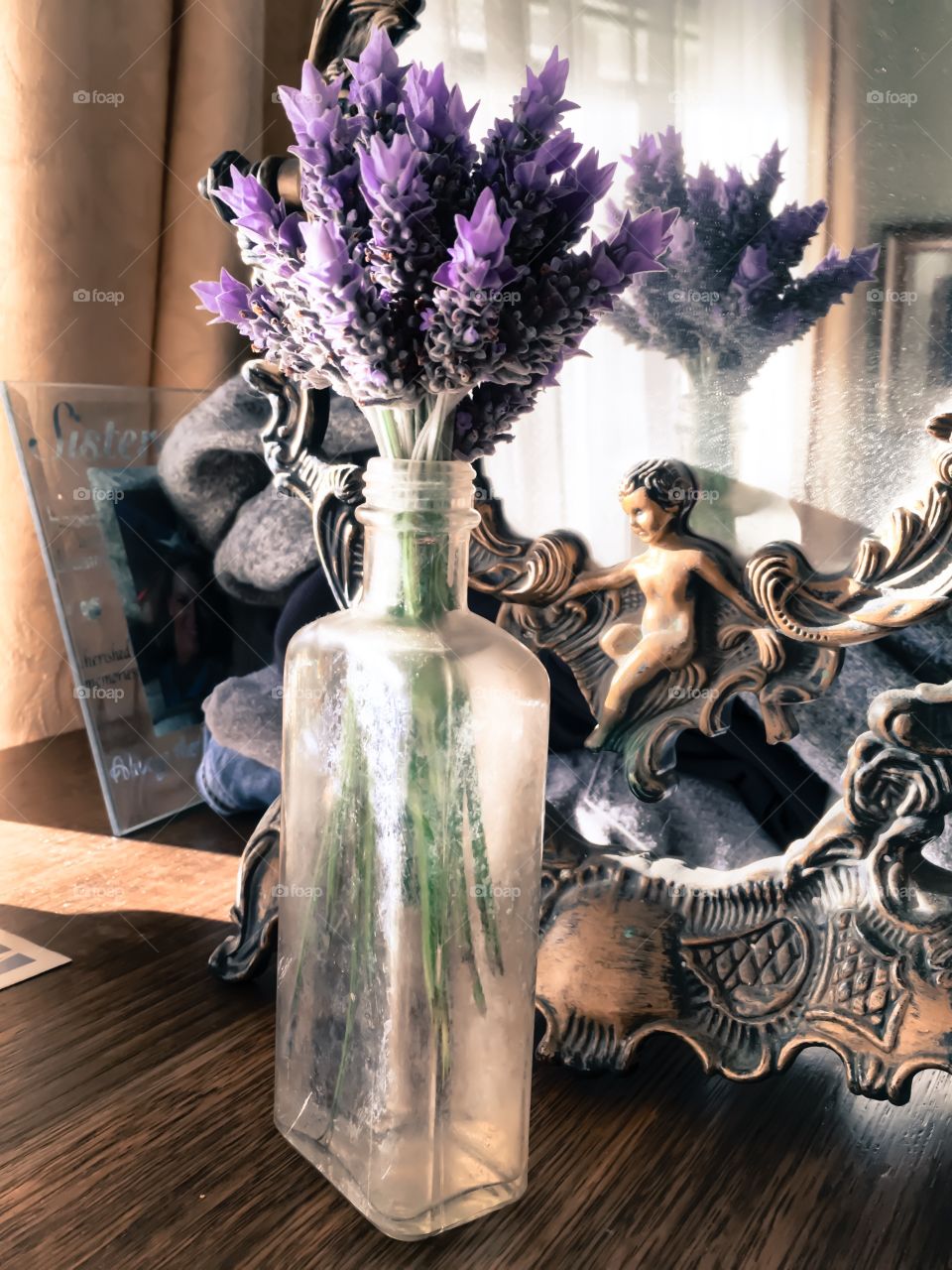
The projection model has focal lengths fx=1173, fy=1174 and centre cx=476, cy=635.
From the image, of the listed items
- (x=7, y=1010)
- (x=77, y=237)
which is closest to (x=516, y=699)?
(x=7, y=1010)

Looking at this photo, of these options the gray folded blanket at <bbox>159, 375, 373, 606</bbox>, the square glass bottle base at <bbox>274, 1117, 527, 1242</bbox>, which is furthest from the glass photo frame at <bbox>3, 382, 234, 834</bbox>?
the square glass bottle base at <bbox>274, 1117, 527, 1242</bbox>

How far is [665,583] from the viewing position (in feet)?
1.93

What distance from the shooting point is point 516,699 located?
1.61ft

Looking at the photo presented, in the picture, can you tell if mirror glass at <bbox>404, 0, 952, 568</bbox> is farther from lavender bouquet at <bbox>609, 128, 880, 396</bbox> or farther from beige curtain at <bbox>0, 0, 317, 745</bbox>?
beige curtain at <bbox>0, 0, 317, 745</bbox>

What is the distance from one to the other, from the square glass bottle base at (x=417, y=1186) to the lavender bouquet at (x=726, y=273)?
37cm

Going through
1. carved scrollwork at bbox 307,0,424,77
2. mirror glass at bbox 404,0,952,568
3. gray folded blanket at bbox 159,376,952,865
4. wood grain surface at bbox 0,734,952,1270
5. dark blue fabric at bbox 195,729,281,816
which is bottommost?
wood grain surface at bbox 0,734,952,1270

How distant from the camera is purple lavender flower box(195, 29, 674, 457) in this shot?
1.36ft

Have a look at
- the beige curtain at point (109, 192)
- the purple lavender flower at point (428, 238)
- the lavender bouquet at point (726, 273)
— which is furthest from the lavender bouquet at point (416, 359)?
the beige curtain at point (109, 192)

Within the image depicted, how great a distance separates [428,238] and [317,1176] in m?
0.39

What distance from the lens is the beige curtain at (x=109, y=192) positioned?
3.11 feet

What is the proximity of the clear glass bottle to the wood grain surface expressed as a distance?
27 mm

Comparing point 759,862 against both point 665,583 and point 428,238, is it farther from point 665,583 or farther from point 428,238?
point 428,238

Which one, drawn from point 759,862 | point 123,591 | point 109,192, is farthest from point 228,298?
point 109,192

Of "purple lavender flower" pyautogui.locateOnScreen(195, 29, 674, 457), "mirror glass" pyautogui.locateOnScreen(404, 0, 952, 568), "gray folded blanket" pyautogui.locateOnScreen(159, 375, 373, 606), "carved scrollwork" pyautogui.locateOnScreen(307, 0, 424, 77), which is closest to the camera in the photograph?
"purple lavender flower" pyautogui.locateOnScreen(195, 29, 674, 457)
